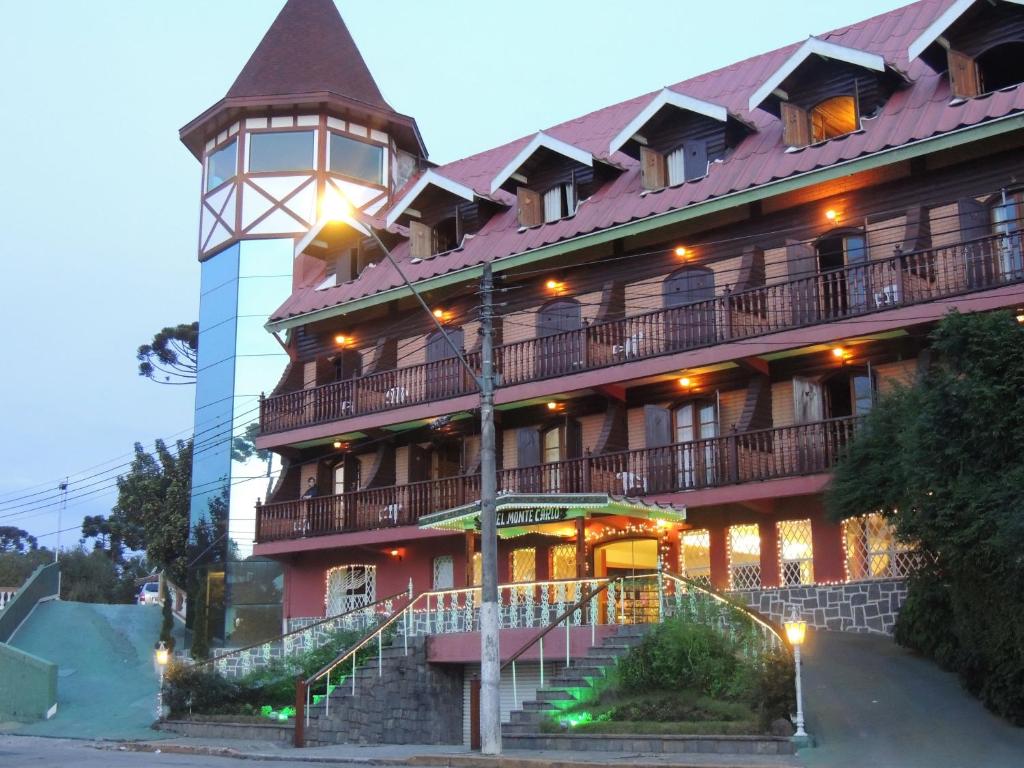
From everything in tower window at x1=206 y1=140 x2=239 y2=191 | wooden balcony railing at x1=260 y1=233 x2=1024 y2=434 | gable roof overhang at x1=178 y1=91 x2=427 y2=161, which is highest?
gable roof overhang at x1=178 y1=91 x2=427 y2=161

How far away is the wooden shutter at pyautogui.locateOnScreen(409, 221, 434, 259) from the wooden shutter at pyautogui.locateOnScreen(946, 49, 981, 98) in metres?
14.2

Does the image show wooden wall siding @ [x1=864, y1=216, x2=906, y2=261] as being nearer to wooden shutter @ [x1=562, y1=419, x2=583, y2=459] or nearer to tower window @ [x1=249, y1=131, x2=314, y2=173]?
wooden shutter @ [x1=562, y1=419, x2=583, y2=459]

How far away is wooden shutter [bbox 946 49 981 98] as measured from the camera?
2550 centimetres

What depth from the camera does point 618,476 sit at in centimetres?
2869

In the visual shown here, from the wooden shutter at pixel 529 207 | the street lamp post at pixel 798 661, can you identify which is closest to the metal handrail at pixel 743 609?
the street lamp post at pixel 798 661

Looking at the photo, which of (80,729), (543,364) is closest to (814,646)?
(543,364)

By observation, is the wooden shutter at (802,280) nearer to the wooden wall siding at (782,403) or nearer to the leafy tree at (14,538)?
the wooden wall siding at (782,403)

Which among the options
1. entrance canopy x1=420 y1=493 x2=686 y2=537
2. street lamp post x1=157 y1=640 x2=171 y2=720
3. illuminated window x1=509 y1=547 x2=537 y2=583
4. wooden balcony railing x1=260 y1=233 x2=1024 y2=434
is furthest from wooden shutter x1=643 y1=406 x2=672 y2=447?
street lamp post x1=157 y1=640 x2=171 y2=720

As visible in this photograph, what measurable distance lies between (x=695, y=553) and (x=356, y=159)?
1994cm

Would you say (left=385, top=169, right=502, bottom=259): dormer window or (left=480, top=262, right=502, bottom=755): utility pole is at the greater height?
(left=385, top=169, right=502, bottom=259): dormer window

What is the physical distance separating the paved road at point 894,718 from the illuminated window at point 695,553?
602cm

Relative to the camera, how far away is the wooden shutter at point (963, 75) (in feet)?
83.7

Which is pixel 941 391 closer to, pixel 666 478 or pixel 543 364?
pixel 666 478

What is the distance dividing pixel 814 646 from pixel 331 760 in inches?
325
